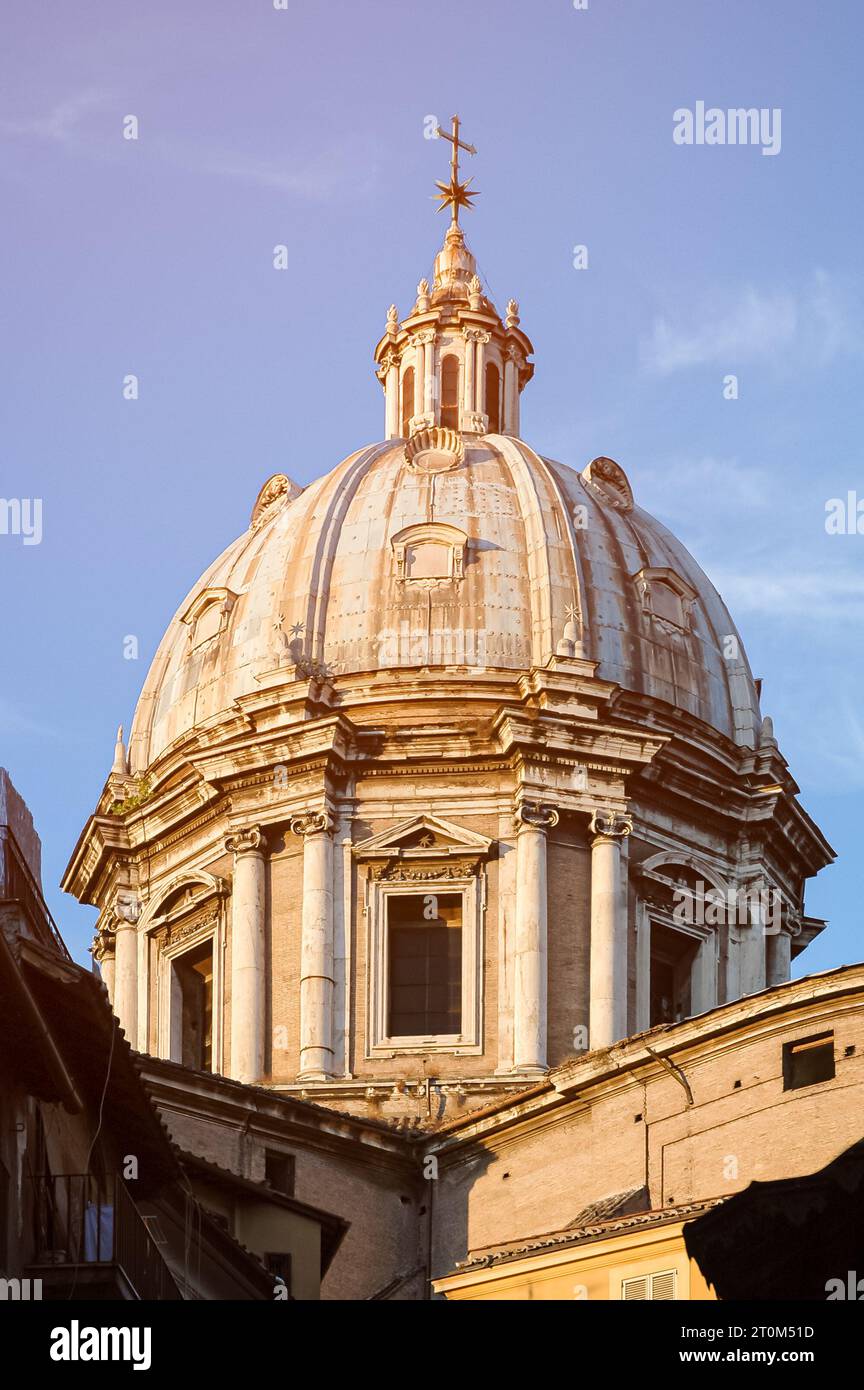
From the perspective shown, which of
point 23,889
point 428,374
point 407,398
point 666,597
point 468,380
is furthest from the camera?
point 407,398

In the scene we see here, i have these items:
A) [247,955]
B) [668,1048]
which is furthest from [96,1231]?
[247,955]

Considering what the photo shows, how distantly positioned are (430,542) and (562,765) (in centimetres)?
635

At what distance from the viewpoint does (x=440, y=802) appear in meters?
62.4

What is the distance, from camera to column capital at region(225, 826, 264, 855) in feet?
206

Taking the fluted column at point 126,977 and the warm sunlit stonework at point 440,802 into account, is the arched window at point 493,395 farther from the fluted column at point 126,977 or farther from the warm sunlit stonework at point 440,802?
the fluted column at point 126,977

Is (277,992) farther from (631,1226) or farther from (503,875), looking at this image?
(631,1226)

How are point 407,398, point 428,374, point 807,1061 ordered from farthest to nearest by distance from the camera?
point 407,398 < point 428,374 < point 807,1061

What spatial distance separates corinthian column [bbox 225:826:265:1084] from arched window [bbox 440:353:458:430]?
505 inches

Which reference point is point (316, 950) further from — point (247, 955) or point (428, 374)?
point (428, 374)

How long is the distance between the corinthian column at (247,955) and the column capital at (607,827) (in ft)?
21.7

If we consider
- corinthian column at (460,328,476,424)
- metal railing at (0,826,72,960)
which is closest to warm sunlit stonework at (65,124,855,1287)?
corinthian column at (460,328,476,424)

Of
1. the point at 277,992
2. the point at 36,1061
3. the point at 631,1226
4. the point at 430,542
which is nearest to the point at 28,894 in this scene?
the point at 36,1061

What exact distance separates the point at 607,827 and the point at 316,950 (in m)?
6.16

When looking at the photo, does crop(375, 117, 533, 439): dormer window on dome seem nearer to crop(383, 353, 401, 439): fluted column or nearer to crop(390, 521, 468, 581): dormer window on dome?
crop(383, 353, 401, 439): fluted column
